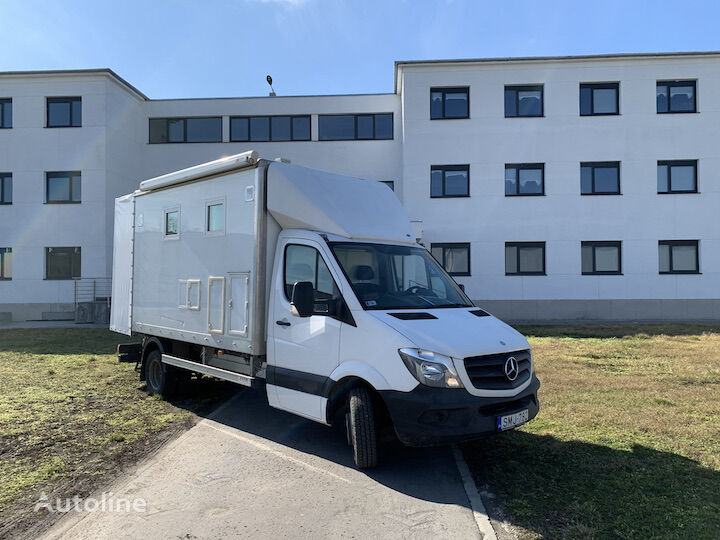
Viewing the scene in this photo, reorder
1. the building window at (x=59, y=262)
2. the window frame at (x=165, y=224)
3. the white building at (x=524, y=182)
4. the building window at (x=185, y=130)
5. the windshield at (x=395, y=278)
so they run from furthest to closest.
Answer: the building window at (x=185, y=130), the building window at (x=59, y=262), the white building at (x=524, y=182), the window frame at (x=165, y=224), the windshield at (x=395, y=278)

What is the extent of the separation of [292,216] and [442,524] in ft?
11.0

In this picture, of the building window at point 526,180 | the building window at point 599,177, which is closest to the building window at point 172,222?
the building window at point 526,180

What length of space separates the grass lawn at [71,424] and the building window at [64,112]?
13305 mm

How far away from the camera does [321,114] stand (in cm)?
2202

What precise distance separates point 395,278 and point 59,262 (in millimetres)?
20019

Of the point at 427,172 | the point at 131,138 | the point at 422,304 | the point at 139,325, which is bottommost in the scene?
the point at 139,325

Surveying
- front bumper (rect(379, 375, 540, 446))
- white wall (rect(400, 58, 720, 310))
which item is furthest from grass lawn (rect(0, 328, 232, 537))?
white wall (rect(400, 58, 720, 310))

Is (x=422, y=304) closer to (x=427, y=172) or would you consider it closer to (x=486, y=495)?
(x=486, y=495)

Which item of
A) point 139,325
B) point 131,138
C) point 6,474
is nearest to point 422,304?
point 6,474

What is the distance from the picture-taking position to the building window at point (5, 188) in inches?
830

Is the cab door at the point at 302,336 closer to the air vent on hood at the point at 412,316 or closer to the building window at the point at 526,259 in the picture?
the air vent on hood at the point at 412,316

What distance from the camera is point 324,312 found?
5.05 metres

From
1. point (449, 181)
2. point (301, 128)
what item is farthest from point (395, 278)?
point (301, 128)

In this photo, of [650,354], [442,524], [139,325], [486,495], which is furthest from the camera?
[650,354]
